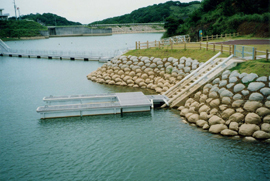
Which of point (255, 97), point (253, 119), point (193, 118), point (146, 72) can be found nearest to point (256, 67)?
point (255, 97)

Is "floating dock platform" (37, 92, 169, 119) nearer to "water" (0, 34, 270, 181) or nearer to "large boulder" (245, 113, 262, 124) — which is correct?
"water" (0, 34, 270, 181)

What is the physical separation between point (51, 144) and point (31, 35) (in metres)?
142

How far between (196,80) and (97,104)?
883 centimetres

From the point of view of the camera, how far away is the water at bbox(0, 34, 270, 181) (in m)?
13.4

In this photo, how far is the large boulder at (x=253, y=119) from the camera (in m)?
16.2

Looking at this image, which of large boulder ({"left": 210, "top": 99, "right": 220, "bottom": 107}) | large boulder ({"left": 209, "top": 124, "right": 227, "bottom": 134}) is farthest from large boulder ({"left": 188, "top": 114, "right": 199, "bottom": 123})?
large boulder ({"left": 209, "top": 124, "right": 227, "bottom": 134})

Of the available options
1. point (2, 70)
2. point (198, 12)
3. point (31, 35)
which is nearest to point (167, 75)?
point (2, 70)

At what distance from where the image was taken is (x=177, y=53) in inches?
1284

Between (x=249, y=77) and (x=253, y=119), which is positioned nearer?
(x=253, y=119)

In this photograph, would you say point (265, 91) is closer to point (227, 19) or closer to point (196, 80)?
point (196, 80)

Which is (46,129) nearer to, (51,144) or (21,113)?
(51,144)

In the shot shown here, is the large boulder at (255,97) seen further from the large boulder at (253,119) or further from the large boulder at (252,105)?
the large boulder at (253,119)

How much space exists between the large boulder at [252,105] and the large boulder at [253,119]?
2.21 feet

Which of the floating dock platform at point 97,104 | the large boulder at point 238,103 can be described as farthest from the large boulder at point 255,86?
the floating dock platform at point 97,104
